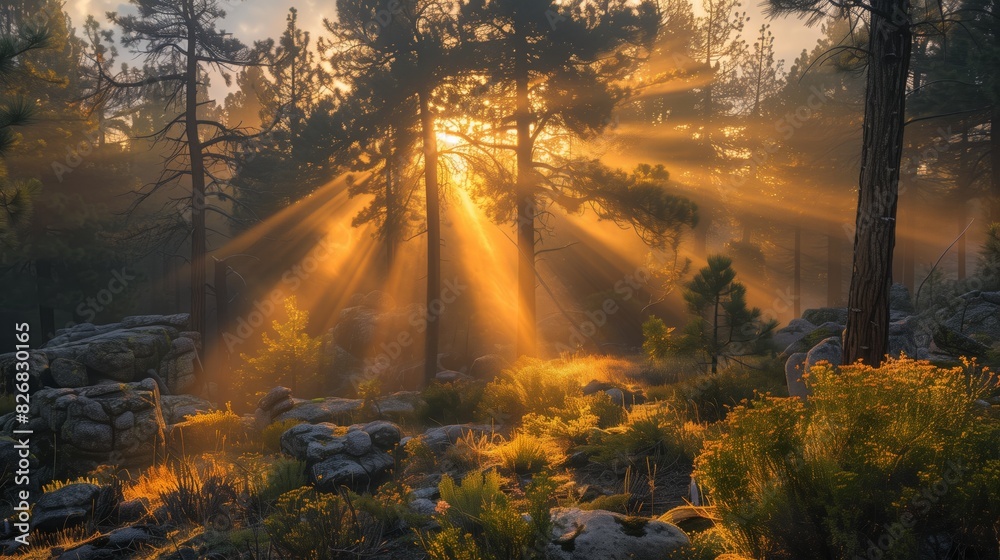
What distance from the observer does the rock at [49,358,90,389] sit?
16.5m

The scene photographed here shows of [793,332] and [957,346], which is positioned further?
[793,332]

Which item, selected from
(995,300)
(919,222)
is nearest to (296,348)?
(995,300)

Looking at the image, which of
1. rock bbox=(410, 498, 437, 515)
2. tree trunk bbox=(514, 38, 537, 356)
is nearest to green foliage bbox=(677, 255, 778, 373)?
→ rock bbox=(410, 498, 437, 515)

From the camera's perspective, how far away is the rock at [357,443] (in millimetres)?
7919

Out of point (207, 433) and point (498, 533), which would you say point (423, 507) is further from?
point (207, 433)

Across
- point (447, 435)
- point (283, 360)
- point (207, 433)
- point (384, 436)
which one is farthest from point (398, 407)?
point (283, 360)

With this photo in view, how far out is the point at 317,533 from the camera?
4.57 metres

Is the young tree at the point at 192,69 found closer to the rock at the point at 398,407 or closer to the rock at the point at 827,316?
the rock at the point at 398,407

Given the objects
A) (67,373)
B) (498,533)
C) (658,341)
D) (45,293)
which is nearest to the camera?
(498,533)

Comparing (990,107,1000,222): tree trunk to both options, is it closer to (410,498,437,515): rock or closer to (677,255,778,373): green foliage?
(677,255,778,373): green foliage

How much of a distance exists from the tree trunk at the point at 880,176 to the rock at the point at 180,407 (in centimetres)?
1309

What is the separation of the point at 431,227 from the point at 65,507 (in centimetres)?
→ 1308

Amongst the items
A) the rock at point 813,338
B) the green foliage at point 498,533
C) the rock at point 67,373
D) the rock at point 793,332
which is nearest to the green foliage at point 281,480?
the green foliage at point 498,533

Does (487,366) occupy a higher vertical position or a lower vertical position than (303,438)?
lower
